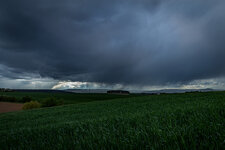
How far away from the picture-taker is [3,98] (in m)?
55.1

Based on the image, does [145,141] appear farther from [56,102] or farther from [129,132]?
[56,102]

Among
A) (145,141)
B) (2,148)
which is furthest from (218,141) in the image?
(2,148)

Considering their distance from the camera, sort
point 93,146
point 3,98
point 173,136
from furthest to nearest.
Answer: point 3,98 < point 93,146 < point 173,136

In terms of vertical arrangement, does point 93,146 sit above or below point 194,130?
Result: below

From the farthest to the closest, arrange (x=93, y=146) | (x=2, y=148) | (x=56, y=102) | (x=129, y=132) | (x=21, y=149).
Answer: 1. (x=56, y=102)
2. (x=2, y=148)
3. (x=21, y=149)
4. (x=129, y=132)
5. (x=93, y=146)

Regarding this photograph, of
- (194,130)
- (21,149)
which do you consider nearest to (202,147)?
(194,130)

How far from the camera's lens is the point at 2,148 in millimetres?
3174

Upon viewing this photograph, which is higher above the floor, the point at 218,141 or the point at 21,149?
the point at 218,141

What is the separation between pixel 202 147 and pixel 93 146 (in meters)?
1.58

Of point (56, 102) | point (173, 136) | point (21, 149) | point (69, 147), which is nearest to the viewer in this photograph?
point (173, 136)

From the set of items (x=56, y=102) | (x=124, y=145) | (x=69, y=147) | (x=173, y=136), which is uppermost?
(x=173, y=136)

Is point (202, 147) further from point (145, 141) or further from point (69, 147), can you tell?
point (69, 147)

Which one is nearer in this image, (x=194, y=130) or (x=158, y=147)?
(x=158, y=147)

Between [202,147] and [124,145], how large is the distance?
1047 mm
